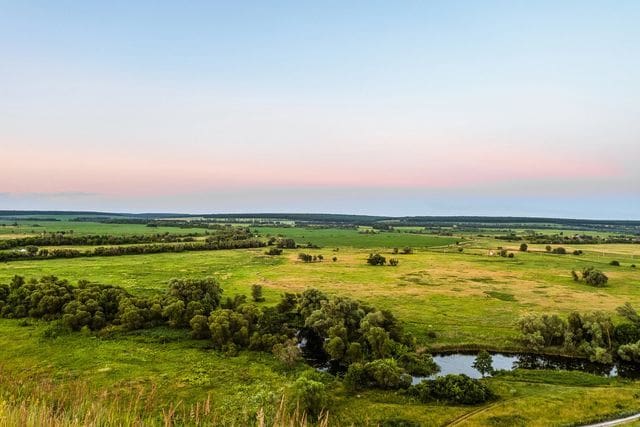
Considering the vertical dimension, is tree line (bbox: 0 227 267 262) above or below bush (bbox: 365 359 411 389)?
above

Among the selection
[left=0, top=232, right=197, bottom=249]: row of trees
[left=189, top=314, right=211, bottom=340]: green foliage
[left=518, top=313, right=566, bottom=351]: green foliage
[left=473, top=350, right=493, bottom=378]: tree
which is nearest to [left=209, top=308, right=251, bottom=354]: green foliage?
[left=189, top=314, right=211, bottom=340]: green foliage

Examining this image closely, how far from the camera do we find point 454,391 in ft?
149

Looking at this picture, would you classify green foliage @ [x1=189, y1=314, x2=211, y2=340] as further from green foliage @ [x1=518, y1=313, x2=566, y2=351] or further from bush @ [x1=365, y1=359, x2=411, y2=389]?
green foliage @ [x1=518, y1=313, x2=566, y2=351]

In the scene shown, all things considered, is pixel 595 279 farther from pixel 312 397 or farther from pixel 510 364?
pixel 312 397

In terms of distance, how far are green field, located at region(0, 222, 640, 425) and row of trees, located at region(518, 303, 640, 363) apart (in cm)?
394

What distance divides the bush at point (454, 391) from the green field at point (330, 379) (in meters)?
1.17

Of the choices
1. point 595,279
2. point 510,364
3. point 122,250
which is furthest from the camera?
point 122,250

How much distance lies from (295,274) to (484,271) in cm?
6174

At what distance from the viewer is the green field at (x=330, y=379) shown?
4272 cm

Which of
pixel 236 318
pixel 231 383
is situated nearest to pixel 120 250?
pixel 236 318

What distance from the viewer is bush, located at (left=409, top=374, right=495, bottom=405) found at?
45.3 metres

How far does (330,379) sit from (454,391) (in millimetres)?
14833

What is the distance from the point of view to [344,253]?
179250mm

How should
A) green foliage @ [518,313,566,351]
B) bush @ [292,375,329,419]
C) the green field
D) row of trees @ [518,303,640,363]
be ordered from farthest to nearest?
1. green foliage @ [518,313,566,351]
2. row of trees @ [518,303,640,363]
3. the green field
4. bush @ [292,375,329,419]
